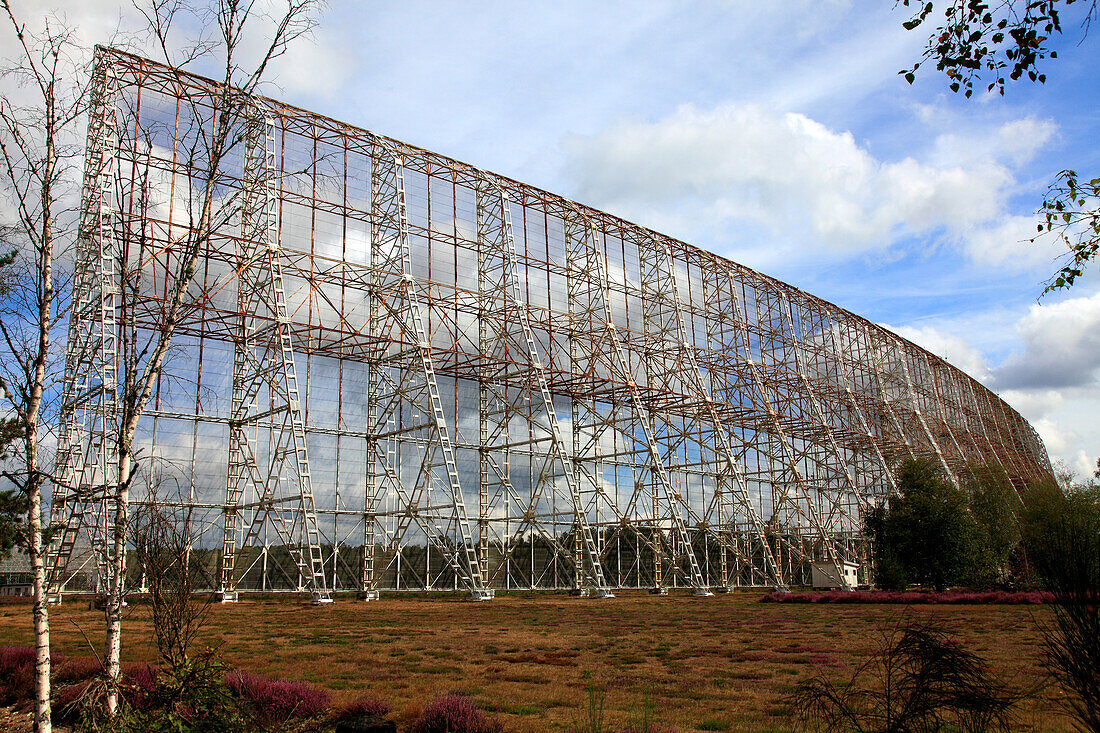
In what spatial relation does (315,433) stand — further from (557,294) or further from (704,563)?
(704,563)

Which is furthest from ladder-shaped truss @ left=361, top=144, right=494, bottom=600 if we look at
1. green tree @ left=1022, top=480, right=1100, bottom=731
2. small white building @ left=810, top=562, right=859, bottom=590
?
green tree @ left=1022, top=480, right=1100, bottom=731

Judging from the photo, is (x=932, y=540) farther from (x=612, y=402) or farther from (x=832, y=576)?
(x=612, y=402)

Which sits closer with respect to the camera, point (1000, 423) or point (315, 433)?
point (315, 433)

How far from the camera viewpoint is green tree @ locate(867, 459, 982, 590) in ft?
121

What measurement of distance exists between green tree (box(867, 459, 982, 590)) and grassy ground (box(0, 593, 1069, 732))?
1097 centimetres

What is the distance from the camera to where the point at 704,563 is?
46938mm

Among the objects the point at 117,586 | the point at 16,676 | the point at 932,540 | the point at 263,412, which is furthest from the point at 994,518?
the point at 117,586

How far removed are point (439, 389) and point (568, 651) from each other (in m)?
24.2

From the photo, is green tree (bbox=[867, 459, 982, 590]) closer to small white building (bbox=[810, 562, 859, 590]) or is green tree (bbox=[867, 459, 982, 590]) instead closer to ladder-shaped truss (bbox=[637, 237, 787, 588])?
small white building (bbox=[810, 562, 859, 590])

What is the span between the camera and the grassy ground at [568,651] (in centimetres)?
997

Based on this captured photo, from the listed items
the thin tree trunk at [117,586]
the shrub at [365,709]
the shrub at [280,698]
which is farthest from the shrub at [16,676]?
the thin tree trunk at [117,586]

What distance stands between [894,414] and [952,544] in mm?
23094

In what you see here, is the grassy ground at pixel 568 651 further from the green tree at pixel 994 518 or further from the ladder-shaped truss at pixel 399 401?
the green tree at pixel 994 518

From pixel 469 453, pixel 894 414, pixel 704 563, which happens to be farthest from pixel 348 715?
pixel 894 414
